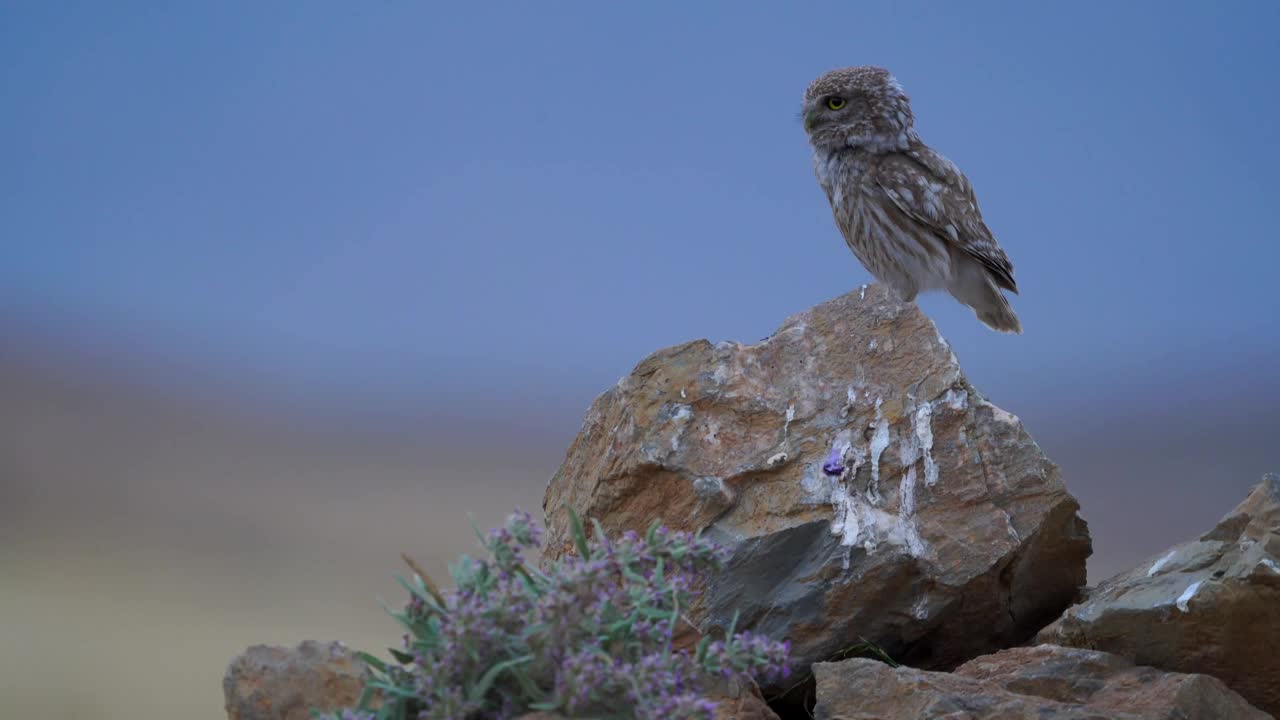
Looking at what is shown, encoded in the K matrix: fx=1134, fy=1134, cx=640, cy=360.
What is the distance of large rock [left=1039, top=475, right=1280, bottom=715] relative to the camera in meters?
4.27

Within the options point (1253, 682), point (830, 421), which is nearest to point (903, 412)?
point (830, 421)

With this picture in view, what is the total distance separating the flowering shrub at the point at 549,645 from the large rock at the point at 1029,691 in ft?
3.73

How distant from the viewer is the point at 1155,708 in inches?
151

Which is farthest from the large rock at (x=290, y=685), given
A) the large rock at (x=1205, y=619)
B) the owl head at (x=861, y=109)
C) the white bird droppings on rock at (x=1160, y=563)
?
the owl head at (x=861, y=109)

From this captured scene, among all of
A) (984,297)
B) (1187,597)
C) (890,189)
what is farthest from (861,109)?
(1187,597)

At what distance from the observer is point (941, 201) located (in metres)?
7.50

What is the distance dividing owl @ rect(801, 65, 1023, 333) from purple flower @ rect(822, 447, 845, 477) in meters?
2.95

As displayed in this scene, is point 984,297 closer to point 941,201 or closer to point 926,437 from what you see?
point 941,201

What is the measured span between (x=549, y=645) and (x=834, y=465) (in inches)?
83.8

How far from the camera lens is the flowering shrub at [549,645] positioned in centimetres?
274

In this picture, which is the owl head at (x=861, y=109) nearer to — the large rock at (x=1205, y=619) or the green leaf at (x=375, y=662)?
the large rock at (x=1205, y=619)

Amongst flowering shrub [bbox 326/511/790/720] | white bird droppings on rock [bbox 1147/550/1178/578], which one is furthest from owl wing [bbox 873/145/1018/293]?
flowering shrub [bbox 326/511/790/720]

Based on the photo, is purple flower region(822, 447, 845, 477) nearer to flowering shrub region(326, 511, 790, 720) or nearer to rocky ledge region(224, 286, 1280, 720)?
rocky ledge region(224, 286, 1280, 720)

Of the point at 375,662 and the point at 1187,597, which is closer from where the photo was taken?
the point at 375,662
